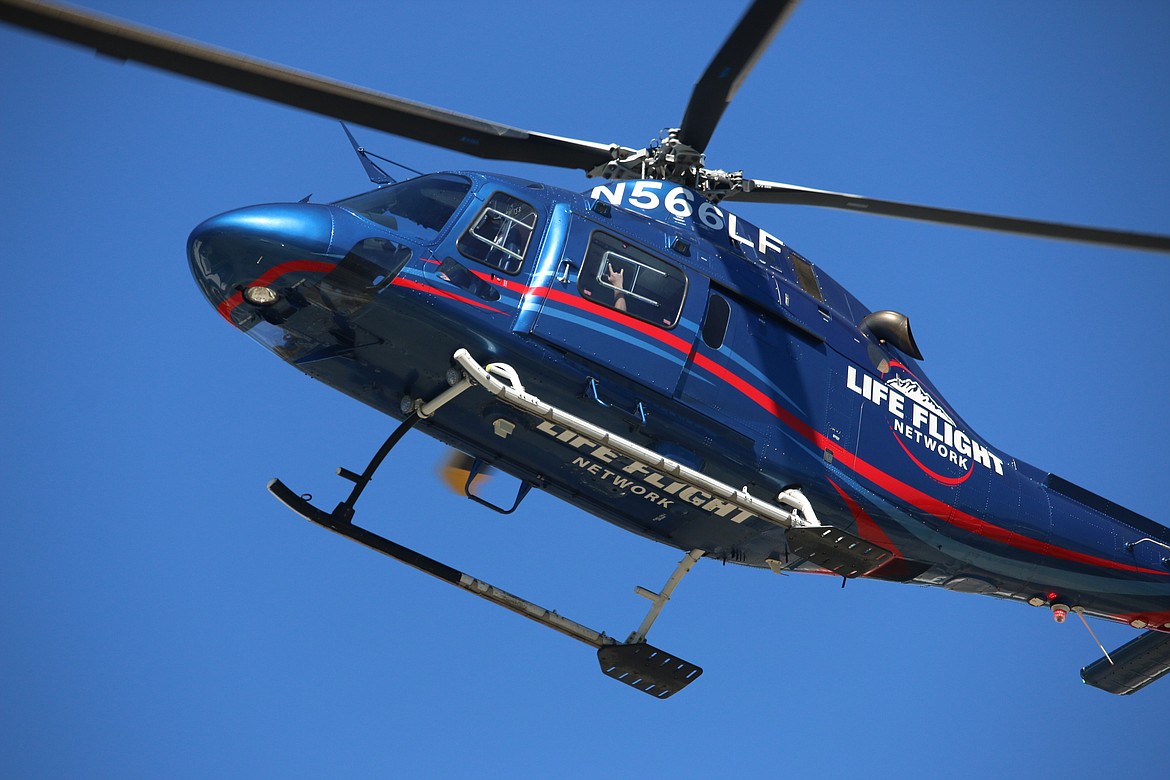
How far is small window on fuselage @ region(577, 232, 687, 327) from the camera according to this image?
12406mm

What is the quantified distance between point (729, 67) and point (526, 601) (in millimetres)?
5467

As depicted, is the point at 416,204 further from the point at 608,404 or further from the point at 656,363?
the point at 656,363

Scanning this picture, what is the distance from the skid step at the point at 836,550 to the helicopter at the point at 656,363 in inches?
0.9

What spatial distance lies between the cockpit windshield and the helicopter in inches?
1.0

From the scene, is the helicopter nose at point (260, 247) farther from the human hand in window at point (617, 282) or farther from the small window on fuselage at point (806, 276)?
the small window on fuselage at point (806, 276)

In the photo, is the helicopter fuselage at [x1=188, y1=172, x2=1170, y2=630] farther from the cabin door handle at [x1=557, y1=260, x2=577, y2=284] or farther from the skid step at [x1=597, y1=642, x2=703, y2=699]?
the skid step at [x1=597, y1=642, x2=703, y2=699]

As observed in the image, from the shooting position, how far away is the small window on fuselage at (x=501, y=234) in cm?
1205

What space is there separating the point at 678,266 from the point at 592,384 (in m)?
1.53

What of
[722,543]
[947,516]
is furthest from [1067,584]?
[722,543]

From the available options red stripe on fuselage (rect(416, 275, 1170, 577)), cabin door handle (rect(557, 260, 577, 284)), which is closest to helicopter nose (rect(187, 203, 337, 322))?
red stripe on fuselage (rect(416, 275, 1170, 577))

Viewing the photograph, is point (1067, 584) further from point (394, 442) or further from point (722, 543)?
point (394, 442)

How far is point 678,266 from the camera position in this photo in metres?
12.9

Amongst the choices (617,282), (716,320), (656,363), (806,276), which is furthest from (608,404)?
(806,276)

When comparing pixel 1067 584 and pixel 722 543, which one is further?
pixel 1067 584
